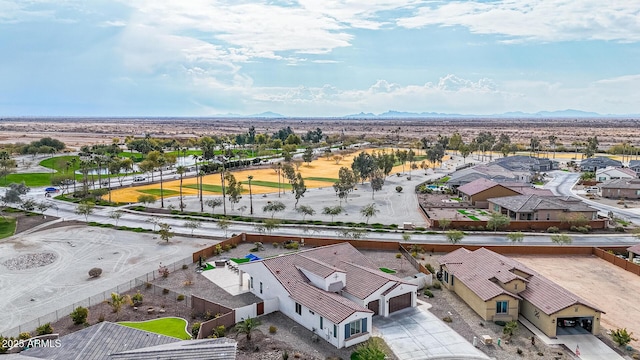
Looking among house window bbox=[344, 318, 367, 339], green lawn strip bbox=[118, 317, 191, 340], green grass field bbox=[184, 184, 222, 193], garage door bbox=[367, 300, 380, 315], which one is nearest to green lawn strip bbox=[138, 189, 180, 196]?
green grass field bbox=[184, 184, 222, 193]

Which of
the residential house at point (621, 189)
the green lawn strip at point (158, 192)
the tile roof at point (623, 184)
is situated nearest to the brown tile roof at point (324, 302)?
the green lawn strip at point (158, 192)

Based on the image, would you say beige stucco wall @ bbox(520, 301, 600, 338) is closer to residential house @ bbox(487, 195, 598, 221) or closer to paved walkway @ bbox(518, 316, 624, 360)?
paved walkway @ bbox(518, 316, 624, 360)

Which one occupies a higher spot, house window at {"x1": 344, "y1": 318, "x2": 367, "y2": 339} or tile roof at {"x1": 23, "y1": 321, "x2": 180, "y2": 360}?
tile roof at {"x1": 23, "y1": 321, "x2": 180, "y2": 360}

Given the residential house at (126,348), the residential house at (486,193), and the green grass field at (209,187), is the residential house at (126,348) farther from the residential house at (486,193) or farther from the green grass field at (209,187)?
the green grass field at (209,187)

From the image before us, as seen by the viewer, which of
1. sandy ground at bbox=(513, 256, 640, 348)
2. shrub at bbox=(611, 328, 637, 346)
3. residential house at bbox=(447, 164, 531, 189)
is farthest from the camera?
residential house at bbox=(447, 164, 531, 189)

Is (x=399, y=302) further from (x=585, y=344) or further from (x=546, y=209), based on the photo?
(x=546, y=209)

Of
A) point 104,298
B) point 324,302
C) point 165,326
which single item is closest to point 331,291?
point 324,302

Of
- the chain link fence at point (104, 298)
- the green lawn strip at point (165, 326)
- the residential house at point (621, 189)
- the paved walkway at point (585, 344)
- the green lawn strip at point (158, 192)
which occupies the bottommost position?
the paved walkway at point (585, 344)
